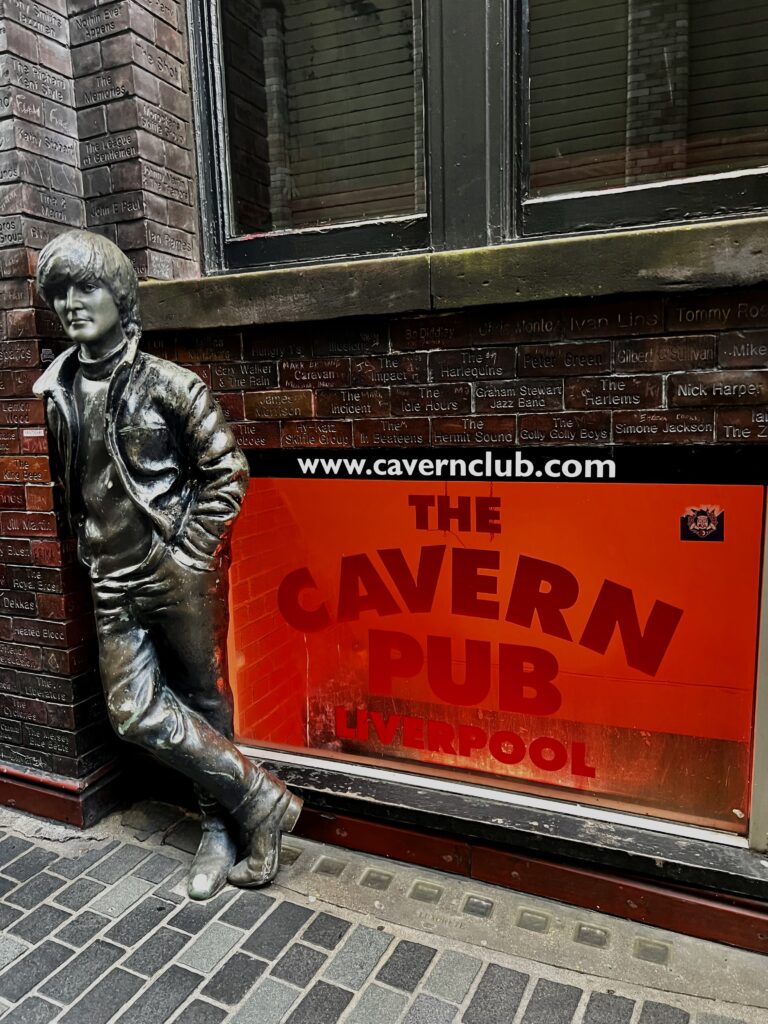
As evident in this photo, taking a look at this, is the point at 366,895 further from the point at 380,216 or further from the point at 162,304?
the point at 380,216

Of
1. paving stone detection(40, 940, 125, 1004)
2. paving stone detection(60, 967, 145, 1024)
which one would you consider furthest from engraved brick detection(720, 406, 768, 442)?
paving stone detection(40, 940, 125, 1004)

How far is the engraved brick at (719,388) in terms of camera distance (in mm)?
2510

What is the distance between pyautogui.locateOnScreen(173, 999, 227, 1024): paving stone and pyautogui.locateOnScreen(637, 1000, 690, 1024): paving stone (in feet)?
4.58

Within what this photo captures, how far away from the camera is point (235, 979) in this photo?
251 centimetres

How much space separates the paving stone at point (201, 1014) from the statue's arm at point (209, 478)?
60.3 inches

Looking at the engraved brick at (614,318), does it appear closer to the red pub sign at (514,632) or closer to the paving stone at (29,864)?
the red pub sign at (514,632)

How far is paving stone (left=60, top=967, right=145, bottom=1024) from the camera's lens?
236 cm

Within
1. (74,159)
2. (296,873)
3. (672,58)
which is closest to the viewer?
(672,58)

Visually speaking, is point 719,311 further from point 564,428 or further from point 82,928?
point 82,928

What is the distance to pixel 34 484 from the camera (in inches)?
134

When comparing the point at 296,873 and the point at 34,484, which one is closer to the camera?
the point at 296,873


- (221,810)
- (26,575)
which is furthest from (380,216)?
(221,810)

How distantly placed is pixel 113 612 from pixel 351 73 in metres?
2.68

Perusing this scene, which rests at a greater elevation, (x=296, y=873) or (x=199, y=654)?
(x=199, y=654)
